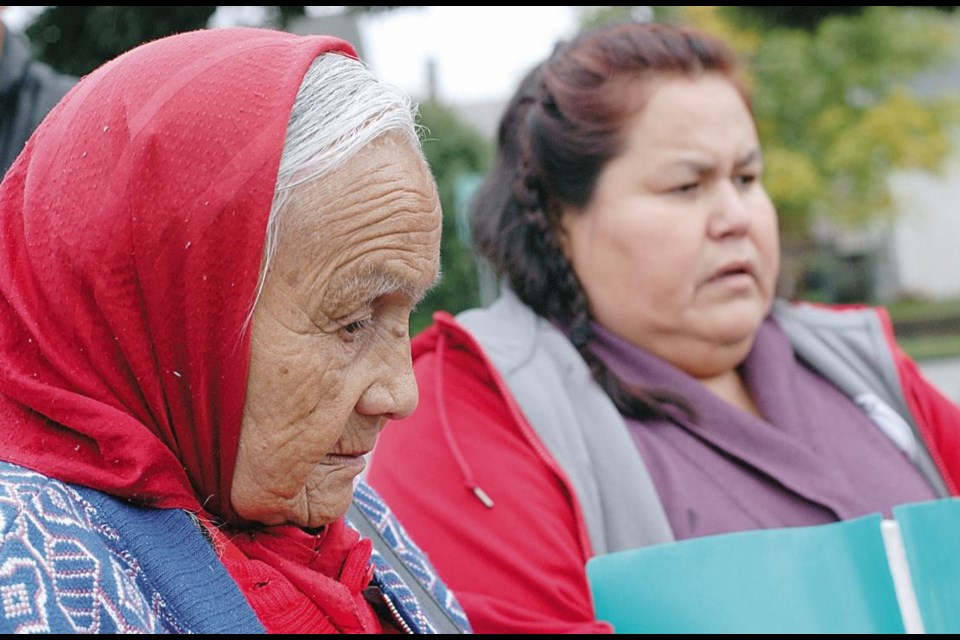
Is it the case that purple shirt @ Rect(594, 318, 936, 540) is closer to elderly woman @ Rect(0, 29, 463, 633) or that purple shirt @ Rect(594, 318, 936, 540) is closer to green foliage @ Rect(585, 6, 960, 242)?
elderly woman @ Rect(0, 29, 463, 633)

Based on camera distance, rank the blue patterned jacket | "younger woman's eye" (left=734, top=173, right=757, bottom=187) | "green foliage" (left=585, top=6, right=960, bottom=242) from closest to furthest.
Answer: the blue patterned jacket
"younger woman's eye" (left=734, top=173, right=757, bottom=187)
"green foliage" (left=585, top=6, right=960, bottom=242)

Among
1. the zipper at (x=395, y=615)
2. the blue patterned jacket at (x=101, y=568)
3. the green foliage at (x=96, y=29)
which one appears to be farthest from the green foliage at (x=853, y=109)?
the blue patterned jacket at (x=101, y=568)

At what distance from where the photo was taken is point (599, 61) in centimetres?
270

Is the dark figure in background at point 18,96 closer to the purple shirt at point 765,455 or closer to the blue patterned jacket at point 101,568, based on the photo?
the purple shirt at point 765,455

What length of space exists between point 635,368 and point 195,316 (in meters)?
1.50

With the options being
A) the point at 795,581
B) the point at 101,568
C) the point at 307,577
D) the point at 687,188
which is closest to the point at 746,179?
the point at 687,188

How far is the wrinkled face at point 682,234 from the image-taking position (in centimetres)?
263

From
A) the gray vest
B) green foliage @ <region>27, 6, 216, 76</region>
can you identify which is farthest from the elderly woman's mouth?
green foliage @ <region>27, 6, 216, 76</region>

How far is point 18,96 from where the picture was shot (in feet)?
9.94

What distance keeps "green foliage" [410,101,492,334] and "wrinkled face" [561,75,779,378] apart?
42.3 ft

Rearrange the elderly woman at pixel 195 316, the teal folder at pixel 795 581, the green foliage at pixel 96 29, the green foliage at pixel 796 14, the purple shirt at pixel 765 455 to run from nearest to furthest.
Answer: the elderly woman at pixel 195 316 → the teal folder at pixel 795 581 → the purple shirt at pixel 765 455 → the green foliage at pixel 96 29 → the green foliage at pixel 796 14

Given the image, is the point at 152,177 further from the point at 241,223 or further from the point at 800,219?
Answer: the point at 800,219

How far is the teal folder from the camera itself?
1.83 m

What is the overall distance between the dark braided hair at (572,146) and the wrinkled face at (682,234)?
0.17 feet
